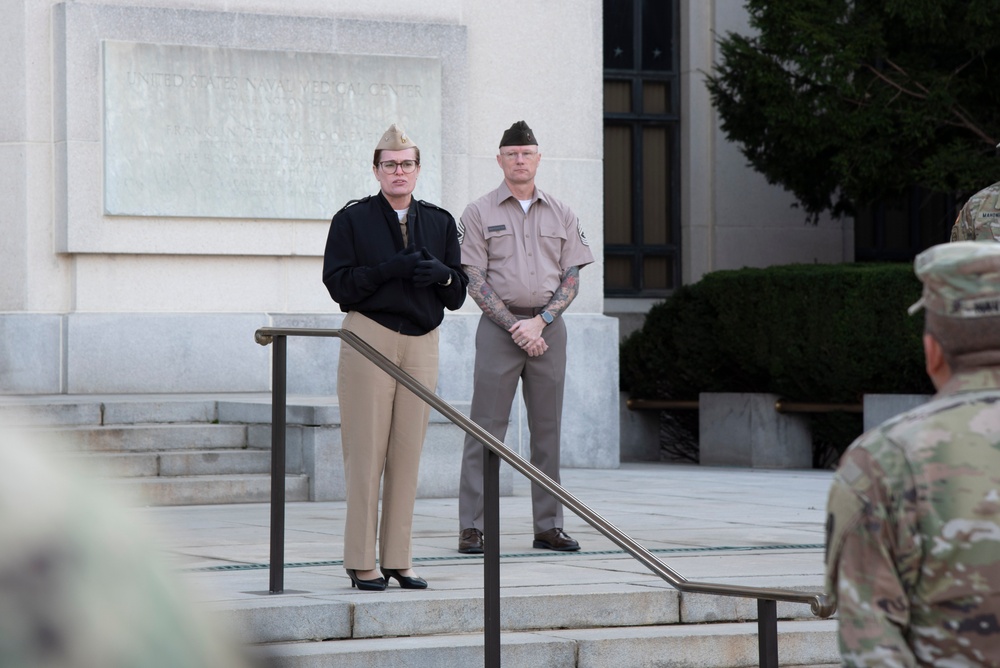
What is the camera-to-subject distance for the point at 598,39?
13.2 metres

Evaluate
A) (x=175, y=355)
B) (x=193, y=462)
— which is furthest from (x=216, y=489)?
(x=175, y=355)

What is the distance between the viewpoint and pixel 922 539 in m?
2.27

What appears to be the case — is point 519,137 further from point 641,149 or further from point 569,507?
point 641,149

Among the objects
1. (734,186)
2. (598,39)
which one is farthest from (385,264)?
(734,186)

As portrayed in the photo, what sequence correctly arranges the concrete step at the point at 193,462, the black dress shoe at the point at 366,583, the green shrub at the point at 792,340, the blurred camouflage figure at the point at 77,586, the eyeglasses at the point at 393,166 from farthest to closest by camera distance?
the green shrub at the point at 792,340 < the concrete step at the point at 193,462 < the eyeglasses at the point at 393,166 < the black dress shoe at the point at 366,583 < the blurred camouflage figure at the point at 77,586

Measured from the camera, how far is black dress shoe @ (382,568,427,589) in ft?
20.7

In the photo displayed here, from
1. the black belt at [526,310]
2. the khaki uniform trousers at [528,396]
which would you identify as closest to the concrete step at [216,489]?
the khaki uniform trousers at [528,396]

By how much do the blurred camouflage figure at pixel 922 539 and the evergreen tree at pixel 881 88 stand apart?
11.4 m

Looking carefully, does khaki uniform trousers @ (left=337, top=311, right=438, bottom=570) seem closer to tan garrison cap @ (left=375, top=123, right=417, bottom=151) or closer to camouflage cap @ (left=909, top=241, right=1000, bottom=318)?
tan garrison cap @ (left=375, top=123, right=417, bottom=151)

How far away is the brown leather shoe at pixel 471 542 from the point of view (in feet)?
24.2

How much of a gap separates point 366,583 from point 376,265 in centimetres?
120

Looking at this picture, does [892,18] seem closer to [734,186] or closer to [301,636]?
[734,186]

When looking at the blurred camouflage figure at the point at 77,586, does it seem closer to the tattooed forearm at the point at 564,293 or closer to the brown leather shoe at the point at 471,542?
the brown leather shoe at the point at 471,542

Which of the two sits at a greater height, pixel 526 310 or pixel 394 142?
pixel 394 142
